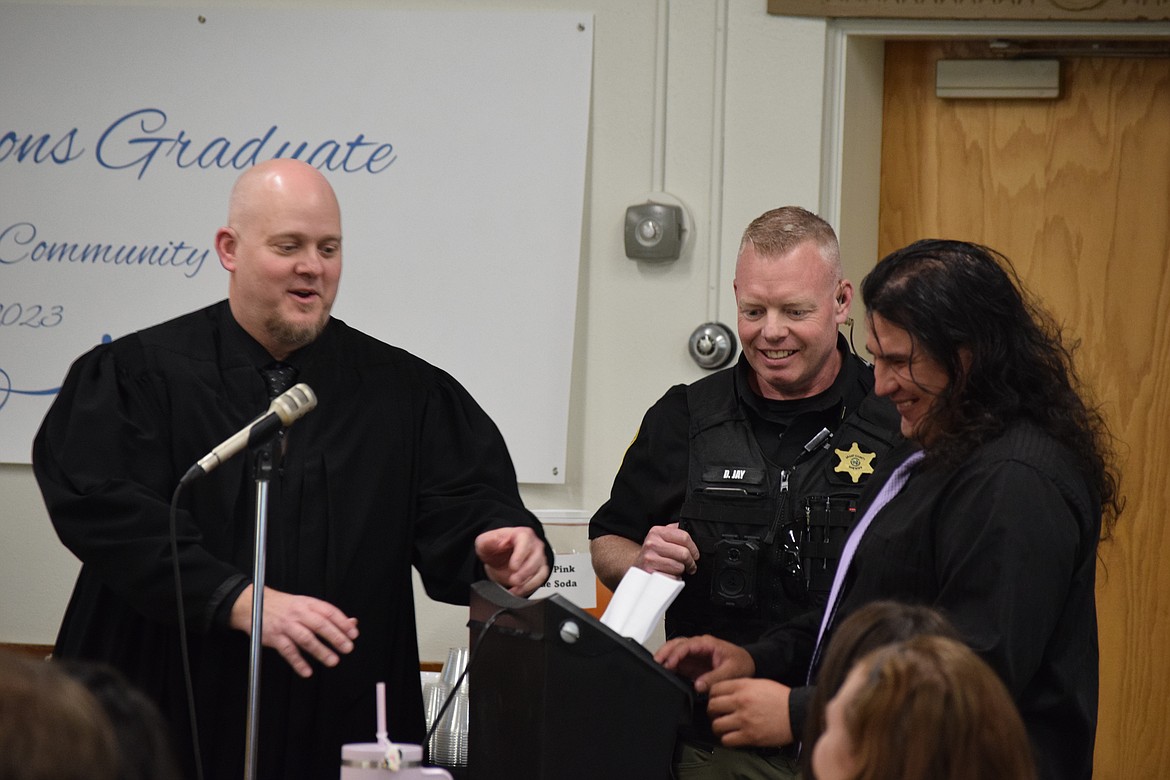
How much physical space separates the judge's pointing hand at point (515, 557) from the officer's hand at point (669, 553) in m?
0.21

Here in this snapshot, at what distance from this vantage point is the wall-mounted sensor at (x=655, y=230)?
3.89m

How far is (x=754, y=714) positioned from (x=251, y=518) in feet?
3.30

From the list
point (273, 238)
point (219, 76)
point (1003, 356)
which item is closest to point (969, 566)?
point (1003, 356)

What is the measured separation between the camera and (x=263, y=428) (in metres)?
2.05

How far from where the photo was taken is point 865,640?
163 cm

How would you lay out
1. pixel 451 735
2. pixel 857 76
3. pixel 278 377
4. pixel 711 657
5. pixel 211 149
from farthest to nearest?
pixel 211 149 < pixel 857 76 < pixel 451 735 < pixel 278 377 < pixel 711 657

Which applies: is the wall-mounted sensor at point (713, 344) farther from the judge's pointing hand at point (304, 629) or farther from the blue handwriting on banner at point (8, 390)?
the judge's pointing hand at point (304, 629)

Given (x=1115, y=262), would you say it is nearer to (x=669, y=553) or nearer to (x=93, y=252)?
(x=669, y=553)

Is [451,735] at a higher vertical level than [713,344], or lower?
lower

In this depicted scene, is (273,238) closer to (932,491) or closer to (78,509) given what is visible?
(78,509)

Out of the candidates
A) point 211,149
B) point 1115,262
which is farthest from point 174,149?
point 1115,262

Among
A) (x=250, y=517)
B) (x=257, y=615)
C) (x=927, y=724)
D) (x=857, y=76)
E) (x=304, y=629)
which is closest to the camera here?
(x=927, y=724)

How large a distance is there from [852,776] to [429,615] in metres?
2.78

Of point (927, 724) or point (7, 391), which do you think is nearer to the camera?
point (927, 724)
